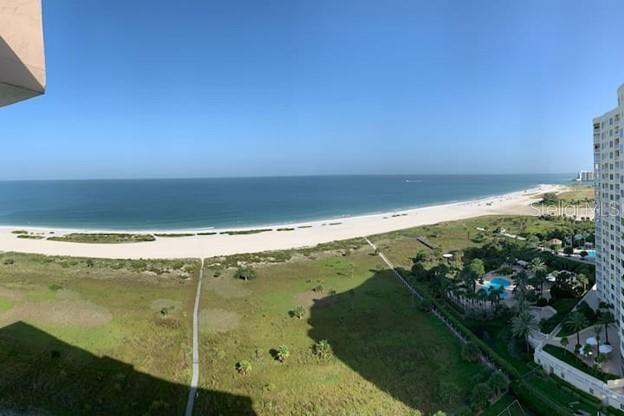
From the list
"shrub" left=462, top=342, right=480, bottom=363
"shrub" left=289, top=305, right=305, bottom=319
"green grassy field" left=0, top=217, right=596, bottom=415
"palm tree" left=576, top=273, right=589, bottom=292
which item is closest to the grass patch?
"green grassy field" left=0, top=217, right=596, bottom=415

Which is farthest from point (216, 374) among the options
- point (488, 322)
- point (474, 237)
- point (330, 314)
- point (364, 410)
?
point (474, 237)

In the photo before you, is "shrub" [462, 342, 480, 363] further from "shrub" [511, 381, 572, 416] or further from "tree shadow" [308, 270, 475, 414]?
"shrub" [511, 381, 572, 416]

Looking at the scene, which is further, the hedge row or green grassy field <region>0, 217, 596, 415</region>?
the hedge row

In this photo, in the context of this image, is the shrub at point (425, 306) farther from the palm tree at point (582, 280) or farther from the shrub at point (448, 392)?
the palm tree at point (582, 280)

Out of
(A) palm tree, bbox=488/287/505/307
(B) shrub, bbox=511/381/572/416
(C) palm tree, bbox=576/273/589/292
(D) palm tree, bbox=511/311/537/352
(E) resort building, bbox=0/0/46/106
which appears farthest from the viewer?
(C) palm tree, bbox=576/273/589/292

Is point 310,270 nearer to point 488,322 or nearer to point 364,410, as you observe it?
point 488,322

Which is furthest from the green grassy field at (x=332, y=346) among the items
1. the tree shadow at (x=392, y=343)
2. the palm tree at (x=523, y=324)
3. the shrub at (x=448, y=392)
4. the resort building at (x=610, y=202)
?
the resort building at (x=610, y=202)

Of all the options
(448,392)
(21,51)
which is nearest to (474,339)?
(448,392)

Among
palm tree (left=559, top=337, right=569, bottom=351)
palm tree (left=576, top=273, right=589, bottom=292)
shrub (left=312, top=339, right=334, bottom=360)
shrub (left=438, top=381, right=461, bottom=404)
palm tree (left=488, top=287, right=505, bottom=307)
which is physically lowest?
shrub (left=438, top=381, right=461, bottom=404)
